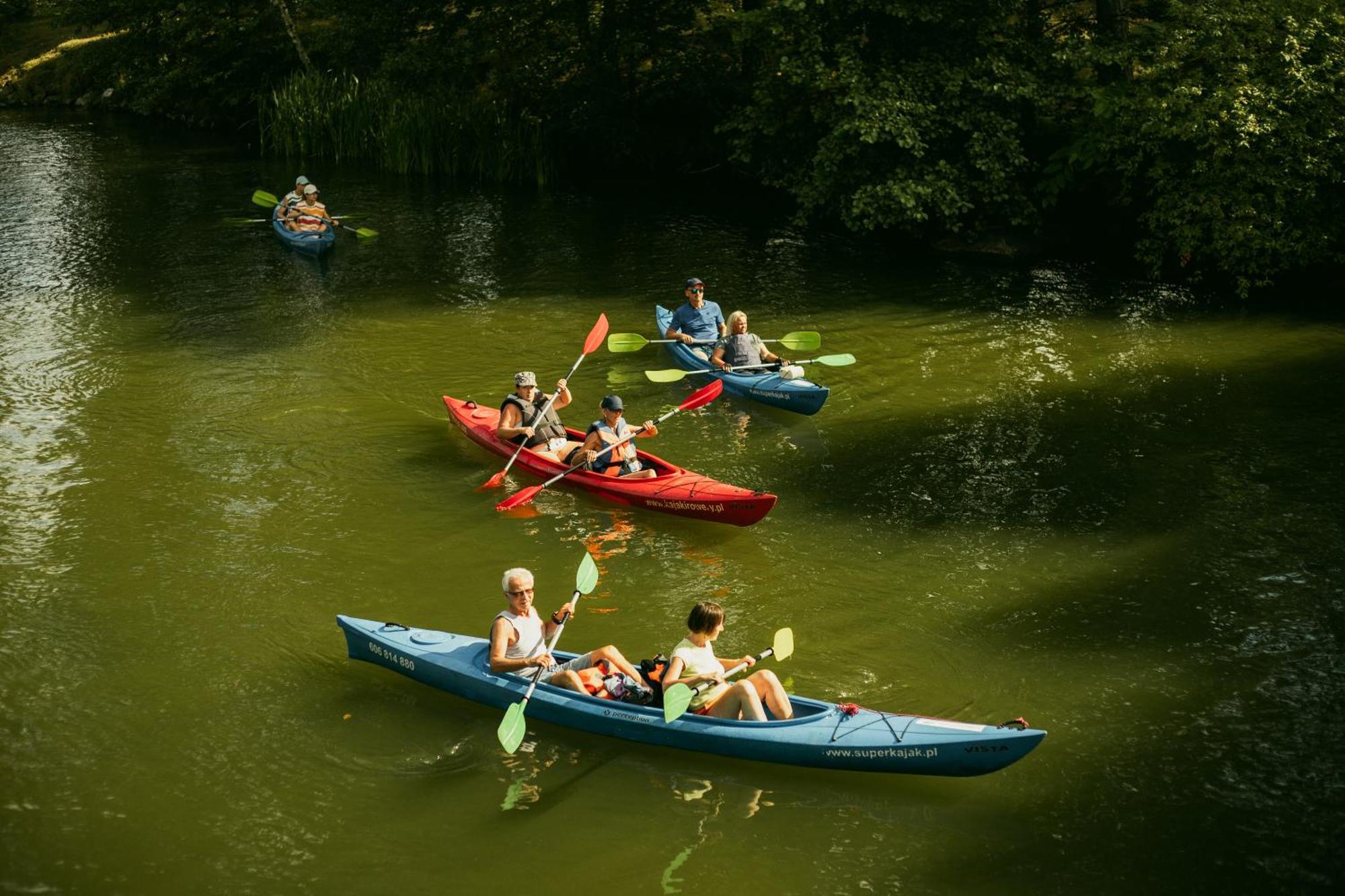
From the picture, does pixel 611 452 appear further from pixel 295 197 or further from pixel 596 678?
pixel 295 197

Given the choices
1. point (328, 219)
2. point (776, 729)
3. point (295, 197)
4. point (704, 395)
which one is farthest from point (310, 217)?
point (776, 729)

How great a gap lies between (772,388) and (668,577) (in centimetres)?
423

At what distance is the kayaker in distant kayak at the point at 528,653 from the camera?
848cm

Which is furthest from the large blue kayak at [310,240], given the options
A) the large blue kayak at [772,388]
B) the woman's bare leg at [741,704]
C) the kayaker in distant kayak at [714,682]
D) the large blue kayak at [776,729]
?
the woman's bare leg at [741,704]

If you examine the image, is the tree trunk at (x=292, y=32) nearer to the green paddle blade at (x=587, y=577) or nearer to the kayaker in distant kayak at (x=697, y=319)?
the kayaker in distant kayak at (x=697, y=319)

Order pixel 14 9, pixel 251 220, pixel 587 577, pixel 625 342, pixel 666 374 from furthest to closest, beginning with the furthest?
pixel 14 9 < pixel 251 220 < pixel 625 342 < pixel 666 374 < pixel 587 577

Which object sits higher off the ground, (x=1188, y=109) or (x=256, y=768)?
(x=1188, y=109)

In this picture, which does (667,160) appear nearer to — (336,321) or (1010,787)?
(336,321)

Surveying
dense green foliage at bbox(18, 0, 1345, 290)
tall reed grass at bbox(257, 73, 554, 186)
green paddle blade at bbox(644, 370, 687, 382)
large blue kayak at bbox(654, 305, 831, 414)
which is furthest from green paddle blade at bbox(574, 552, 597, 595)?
tall reed grass at bbox(257, 73, 554, 186)

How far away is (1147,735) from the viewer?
8414 mm

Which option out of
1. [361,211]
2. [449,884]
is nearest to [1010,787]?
[449,884]

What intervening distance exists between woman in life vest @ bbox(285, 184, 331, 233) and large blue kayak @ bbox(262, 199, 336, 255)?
11 cm

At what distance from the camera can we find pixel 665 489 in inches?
459

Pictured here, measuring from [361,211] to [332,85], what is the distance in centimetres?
699
